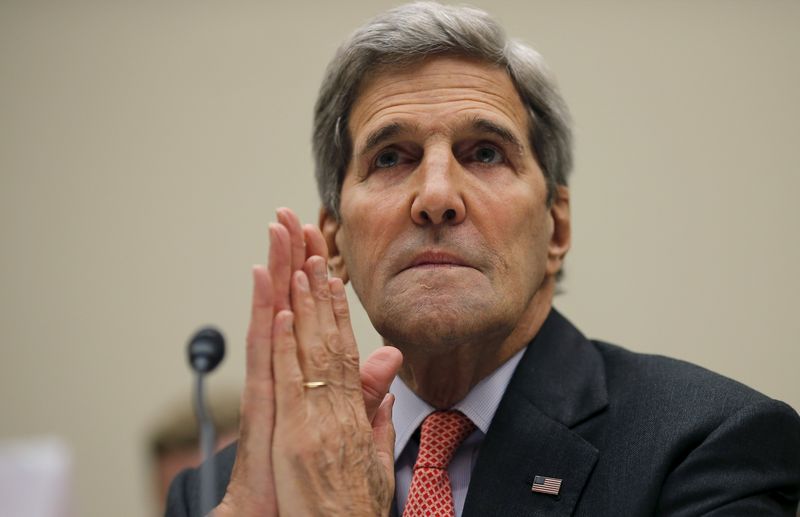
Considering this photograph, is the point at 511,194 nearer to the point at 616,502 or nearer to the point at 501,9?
the point at 616,502

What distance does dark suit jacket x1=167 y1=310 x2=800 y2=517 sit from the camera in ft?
6.85

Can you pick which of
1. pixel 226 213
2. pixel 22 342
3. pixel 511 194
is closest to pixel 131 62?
pixel 226 213

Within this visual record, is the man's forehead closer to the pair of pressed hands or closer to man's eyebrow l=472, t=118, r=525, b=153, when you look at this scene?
man's eyebrow l=472, t=118, r=525, b=153

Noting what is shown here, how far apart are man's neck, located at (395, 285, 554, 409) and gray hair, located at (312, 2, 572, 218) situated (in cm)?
44

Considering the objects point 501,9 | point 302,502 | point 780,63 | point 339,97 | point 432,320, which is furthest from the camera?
point 501,9

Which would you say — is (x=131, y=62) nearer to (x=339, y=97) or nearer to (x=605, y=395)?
(x=339, y=97)

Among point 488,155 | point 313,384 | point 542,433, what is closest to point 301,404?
point 313,384

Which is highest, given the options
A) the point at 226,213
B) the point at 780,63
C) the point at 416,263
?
the point at 780,63

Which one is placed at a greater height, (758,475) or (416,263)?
(416,263)

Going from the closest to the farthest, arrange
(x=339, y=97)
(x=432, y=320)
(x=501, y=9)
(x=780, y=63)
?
(x=432, y=320) → (x=339, y=97) → (x=780, y=63) → (x=501, y=9)

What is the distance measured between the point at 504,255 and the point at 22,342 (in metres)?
3.56

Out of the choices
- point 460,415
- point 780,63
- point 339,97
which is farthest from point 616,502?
point 780,63

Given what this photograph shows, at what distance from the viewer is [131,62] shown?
5.30 meters

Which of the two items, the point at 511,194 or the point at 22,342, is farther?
the point at 22,342
